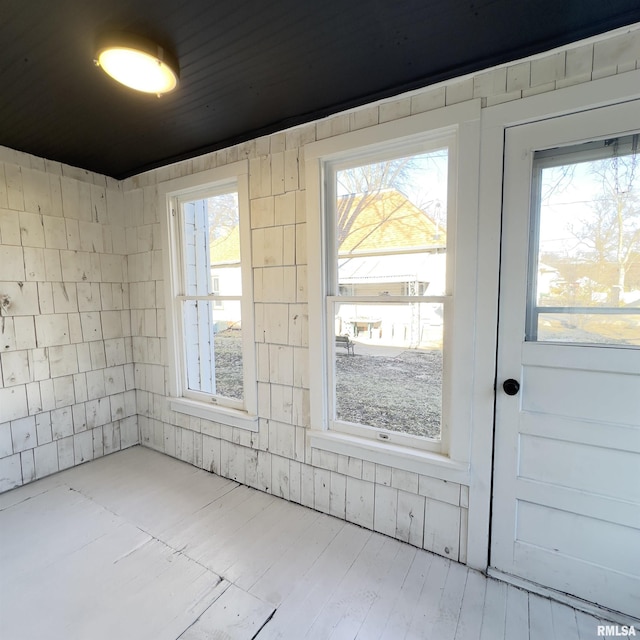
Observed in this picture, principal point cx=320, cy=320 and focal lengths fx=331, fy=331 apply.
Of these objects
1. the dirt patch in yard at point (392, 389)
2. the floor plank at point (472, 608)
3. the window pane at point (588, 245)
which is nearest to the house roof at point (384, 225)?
the window pane at point (588, 245)

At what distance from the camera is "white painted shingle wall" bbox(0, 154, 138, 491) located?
2477 mm

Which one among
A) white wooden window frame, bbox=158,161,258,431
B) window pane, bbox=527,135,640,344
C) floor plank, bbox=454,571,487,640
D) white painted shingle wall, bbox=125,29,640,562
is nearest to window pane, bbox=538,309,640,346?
window pane, bbox=527,135,640,344

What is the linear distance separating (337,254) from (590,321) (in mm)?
1326

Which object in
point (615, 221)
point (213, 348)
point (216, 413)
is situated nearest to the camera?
point (615, 221)

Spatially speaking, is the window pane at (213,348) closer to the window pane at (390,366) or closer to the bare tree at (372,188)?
the window pane at (390,366)

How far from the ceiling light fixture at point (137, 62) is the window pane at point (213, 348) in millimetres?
1419

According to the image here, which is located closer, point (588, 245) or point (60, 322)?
point (588, 245)

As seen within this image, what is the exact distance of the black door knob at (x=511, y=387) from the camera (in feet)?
5.23

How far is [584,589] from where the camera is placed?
1.52 metres

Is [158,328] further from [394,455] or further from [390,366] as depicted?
[394,455]

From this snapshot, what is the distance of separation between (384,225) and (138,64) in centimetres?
142

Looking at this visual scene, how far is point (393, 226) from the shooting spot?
192cm

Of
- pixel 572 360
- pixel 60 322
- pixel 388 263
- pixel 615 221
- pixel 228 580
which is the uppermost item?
pixel 615 221

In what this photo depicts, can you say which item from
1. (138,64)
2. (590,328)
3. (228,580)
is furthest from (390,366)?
(138,64)
